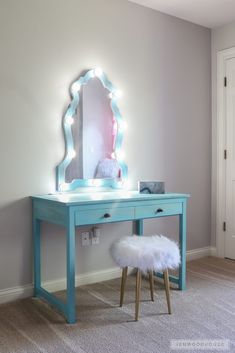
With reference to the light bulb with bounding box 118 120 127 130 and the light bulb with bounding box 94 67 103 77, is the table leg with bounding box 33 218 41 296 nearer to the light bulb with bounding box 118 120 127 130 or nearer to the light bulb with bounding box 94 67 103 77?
the light bulb with bounding box 118 120 127 130

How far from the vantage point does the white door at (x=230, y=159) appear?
362 centimetres

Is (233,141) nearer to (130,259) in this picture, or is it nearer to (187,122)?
(187,122)

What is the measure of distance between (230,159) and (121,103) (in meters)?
1.29

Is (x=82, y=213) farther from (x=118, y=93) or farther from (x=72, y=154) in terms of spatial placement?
(x=118, y=93)

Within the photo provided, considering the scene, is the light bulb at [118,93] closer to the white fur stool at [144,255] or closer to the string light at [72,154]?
the string light at [72,154]

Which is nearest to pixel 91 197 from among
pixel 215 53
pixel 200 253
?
pixel 200 253

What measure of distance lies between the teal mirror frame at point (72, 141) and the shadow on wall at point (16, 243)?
12.8 inches

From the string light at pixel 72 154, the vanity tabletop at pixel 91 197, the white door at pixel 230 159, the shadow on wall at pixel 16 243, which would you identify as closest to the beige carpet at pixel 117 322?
the shadow on wall at pixel 16 243

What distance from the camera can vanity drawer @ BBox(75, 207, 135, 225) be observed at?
233 cm

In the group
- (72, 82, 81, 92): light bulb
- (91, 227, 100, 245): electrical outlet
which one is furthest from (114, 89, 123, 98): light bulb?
(91, 227, 100, 245): electrical outlet

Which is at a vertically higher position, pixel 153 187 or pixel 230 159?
pixel 230 159

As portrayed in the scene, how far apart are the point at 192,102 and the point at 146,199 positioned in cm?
146

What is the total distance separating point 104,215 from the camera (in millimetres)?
2439

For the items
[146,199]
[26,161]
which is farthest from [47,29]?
[146,199]
